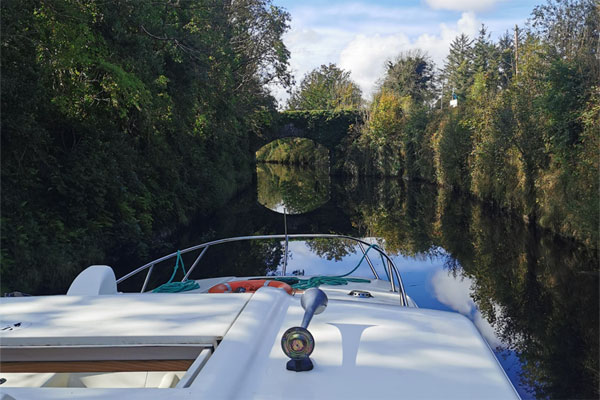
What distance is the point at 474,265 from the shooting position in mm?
9758

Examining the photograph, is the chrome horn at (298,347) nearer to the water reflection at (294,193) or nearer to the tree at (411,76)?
the water reflection at (294,193)

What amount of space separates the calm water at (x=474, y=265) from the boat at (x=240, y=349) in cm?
357

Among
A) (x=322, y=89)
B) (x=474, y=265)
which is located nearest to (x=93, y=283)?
(x=474, y=265)

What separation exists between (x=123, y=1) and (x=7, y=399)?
8.89 m

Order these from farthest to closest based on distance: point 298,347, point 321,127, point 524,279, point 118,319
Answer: point 321,127
point 524,279
point 118,319
point 298,347

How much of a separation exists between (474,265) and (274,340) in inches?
341

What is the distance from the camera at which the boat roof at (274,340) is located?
4.88 feet

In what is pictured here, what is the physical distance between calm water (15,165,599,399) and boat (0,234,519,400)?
3.57 m

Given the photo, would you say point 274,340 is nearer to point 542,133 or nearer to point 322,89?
point 542,133

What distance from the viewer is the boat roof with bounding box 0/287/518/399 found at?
1.49 metres

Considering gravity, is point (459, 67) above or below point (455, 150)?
above

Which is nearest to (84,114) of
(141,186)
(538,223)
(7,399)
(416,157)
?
(141,186)

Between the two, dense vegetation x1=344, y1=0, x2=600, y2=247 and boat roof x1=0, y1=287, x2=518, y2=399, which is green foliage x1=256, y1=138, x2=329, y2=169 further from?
boat roof x1=0, y1=287, x2=518, y2=399

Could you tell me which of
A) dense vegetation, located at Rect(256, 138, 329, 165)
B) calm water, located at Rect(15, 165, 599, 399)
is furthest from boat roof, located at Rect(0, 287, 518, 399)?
dense vegetation, located at Rect(256, 138, 329, 165)
